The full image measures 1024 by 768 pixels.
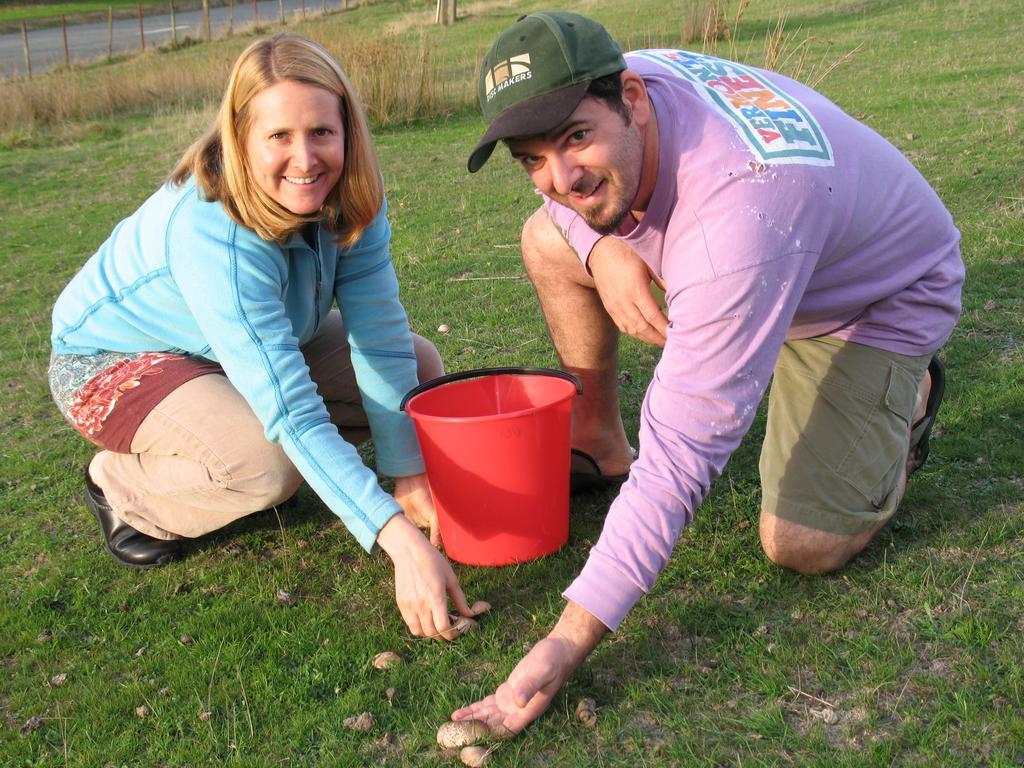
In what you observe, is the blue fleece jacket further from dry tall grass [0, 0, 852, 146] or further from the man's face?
dry tall grass [0, 0, 852, 146]

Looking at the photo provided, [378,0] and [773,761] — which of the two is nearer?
[773,761]

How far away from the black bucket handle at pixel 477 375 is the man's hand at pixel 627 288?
0.27 meters

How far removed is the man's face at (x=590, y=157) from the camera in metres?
2.44

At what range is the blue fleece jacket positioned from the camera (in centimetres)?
281

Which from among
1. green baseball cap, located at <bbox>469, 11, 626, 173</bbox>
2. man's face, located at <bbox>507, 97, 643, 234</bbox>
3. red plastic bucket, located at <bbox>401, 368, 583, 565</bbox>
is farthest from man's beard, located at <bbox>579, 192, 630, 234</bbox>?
red plastic bucket, located at <bbox>401, 368, 583, 565</bbox>

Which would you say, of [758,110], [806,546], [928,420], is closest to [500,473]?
[806,546]

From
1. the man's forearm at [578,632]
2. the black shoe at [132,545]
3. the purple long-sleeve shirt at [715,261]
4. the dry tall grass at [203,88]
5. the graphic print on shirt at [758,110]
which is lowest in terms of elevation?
the dry tall grass at [203,88]

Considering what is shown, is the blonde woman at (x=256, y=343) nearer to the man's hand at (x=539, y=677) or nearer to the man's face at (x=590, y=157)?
the man's hand at (x=539, y=677)

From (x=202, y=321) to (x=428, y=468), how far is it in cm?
81

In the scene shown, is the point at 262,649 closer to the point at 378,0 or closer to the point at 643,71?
the point at 643,71

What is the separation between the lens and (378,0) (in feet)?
105

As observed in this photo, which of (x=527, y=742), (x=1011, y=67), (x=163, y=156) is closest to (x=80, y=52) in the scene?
(x=163, y=156)

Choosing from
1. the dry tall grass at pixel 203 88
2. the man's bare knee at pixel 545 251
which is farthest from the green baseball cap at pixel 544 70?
the dry tall grass at pixel 203 88

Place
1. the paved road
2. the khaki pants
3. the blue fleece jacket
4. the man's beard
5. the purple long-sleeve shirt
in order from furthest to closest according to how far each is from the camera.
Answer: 1. the paved road
2. the khaki pants
3. the blue fleece jacket
4. the man's beard
5. the purple long-sleeve shirt
